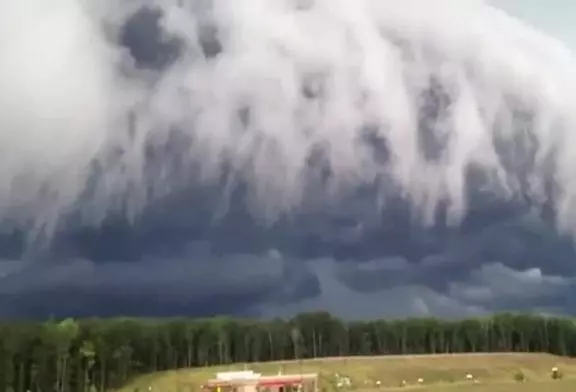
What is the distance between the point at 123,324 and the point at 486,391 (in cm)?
1091

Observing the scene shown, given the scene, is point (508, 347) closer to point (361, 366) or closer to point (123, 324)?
point (361, 366)

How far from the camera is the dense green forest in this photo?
24188 mm

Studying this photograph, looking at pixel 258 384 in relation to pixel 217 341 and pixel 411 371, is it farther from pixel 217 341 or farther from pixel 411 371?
pixel 217 341

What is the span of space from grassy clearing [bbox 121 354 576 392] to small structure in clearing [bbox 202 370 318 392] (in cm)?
49

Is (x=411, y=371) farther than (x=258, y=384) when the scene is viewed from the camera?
Yes

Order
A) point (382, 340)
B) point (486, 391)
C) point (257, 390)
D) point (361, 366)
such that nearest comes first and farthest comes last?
1. point (486, 391)
2. point (257, 390)
3. point (361, 366)
4. point (382, 340)

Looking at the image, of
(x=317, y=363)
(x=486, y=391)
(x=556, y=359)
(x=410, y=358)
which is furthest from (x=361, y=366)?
(x=486, y=391)

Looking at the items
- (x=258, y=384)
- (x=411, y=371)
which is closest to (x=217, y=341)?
(x=411, y=371)

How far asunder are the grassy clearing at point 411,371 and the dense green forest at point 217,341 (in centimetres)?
71

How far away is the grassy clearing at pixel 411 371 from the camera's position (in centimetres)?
2166

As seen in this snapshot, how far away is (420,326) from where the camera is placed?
28.4 m

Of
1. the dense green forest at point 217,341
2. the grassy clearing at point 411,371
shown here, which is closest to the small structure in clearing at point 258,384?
the grassy clearing at point 411,371

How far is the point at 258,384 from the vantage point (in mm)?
19906

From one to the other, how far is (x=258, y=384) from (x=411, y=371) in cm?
618
